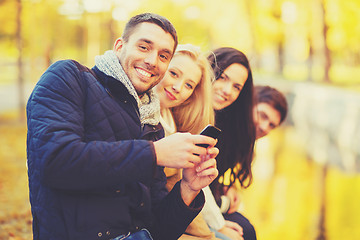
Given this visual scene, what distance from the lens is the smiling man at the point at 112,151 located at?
1.65 metres

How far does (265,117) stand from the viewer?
167 inches

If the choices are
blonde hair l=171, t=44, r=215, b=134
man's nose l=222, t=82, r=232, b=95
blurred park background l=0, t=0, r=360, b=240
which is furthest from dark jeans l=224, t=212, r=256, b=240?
blurred park background l=0, t=0, r=360, b=240

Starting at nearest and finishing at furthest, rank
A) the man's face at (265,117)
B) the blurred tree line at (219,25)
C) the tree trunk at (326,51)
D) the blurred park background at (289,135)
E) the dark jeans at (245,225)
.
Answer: the dark jeans at (245,225) < the man's face at (265,117) < the blurred park background at (289,135) < the blurred tree line at (219,25) < the tree trunk at (326,51)

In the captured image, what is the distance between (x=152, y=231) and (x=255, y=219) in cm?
371

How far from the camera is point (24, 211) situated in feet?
16.9

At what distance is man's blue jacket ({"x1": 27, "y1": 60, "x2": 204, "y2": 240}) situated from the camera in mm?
1643

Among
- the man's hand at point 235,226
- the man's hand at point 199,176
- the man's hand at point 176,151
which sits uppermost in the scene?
the man's hand at point 176,151

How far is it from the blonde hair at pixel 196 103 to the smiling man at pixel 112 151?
0.67 meters

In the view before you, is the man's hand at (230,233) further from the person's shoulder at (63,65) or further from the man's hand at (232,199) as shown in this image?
the person's shoulder at (63,65)

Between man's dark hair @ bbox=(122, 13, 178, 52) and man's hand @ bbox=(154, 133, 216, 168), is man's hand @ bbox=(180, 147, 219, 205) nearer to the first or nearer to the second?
man's hand @ bbox=(154, 133, 216, 168)

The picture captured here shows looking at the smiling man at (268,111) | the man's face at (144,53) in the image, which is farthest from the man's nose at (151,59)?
the smiling man at (268,111)

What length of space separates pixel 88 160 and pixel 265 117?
9.44 ft

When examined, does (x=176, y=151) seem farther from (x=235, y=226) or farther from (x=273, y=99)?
(x=273, y=99)

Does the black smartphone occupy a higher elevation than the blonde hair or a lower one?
higher
